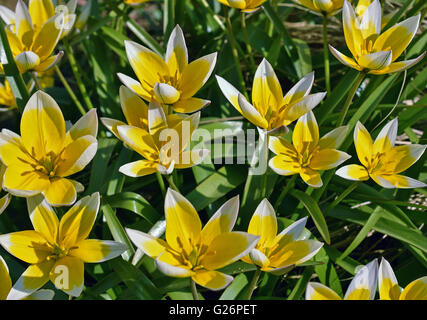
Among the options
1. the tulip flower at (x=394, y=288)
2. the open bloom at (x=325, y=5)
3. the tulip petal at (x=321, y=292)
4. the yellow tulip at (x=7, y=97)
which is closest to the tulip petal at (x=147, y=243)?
the tulip petal at (x=321, y=292)

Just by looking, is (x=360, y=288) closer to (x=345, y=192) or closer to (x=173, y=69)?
(x=345, y=192)

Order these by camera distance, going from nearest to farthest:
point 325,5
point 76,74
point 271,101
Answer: point 271,101, point 325,5, point 76,74

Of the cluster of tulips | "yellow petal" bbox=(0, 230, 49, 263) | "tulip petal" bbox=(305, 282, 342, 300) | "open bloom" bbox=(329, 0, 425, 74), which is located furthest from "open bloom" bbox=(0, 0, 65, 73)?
"tulip petal" bbox=(305, 282, 342, 300)

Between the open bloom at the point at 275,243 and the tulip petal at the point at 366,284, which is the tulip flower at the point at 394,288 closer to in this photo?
the tulip petal at the point at 366,284

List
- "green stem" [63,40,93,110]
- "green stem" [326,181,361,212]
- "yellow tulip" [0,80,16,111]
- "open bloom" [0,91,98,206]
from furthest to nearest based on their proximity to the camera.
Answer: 1. "yellow tulip" [0,80,16,111]
2. "green stem" [63,40,93,110]
3. "green stem" [326,181,361,212]
4. "open bloom" [0,91,98,206]

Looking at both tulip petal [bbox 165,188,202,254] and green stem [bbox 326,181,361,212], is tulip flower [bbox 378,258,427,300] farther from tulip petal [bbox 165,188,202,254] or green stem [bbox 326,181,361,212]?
tulip petal [bbox 165,188,202,254]

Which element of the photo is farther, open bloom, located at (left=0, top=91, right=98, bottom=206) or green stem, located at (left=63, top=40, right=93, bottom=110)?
green stem, located at (left=63, top=40, right=93, bottom=110)

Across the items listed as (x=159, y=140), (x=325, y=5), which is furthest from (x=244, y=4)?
(x=159, y=140)
